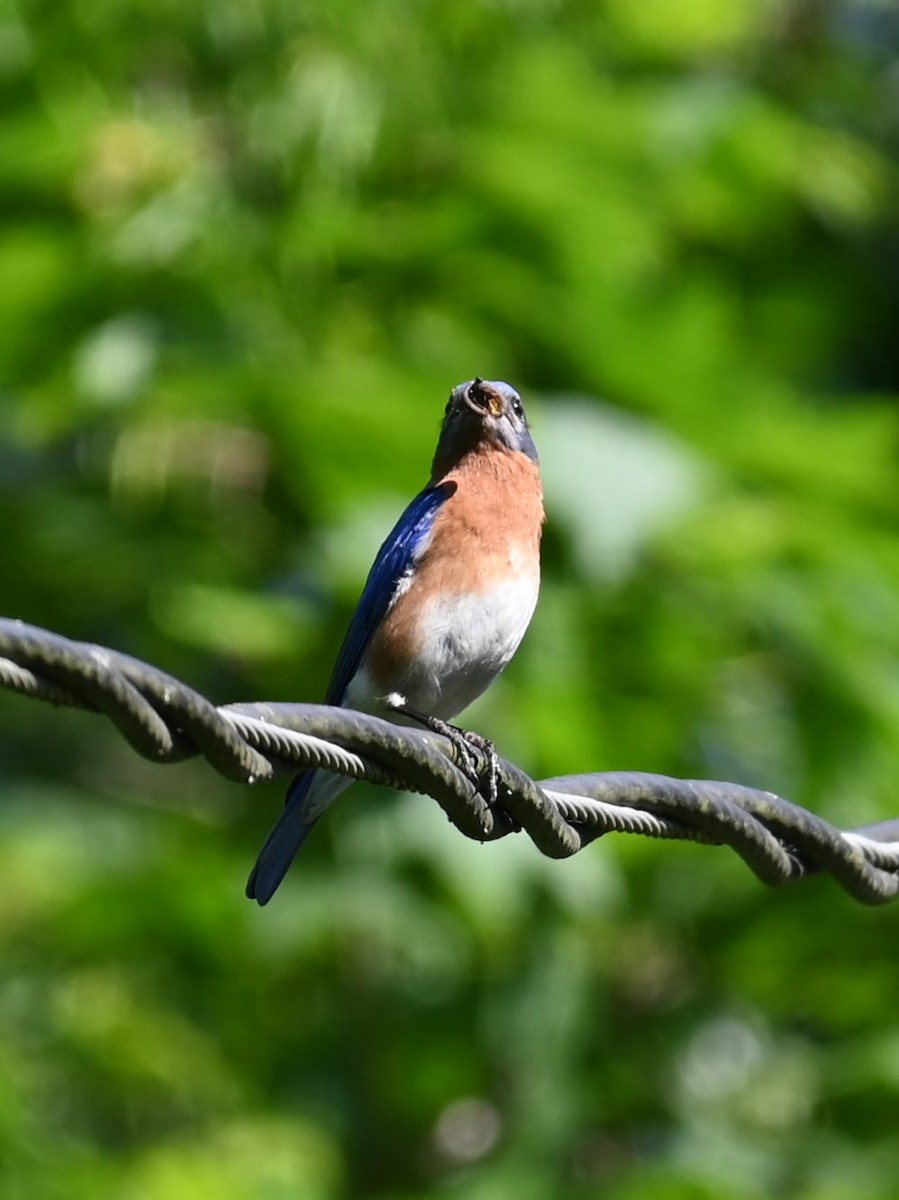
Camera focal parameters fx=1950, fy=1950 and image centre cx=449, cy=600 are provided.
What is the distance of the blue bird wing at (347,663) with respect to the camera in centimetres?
457

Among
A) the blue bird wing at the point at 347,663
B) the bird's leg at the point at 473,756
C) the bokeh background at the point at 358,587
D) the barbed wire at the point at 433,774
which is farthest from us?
the bokeh background at the point at 358,587

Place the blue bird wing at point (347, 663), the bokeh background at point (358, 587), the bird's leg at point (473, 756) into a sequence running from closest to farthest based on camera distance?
the bird's leg at point (473, 756) → the blue bird wing at point (347, 663) → the bokeh background at point (358, 587)

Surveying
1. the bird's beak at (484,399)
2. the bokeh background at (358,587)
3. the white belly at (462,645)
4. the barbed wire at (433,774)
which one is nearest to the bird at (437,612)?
the white belly at (462,645)

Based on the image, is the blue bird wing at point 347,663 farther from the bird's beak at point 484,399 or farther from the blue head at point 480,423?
the bird's beak at point 484,399

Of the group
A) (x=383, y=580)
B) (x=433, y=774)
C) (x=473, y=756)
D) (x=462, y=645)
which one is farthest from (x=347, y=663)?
(x=433, y=774)

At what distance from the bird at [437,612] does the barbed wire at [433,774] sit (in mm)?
1106

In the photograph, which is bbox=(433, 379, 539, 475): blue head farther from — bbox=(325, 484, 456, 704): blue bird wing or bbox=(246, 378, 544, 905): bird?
bbox=(325, 484, 456, 704): blue bird wing

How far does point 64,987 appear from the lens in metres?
7.03

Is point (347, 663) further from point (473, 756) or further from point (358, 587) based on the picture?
point (473, 756)

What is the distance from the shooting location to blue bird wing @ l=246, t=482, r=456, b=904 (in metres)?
4.57

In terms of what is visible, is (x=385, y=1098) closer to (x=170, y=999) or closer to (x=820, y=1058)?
(x=170, y=999)

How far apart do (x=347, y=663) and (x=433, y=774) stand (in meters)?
1.87

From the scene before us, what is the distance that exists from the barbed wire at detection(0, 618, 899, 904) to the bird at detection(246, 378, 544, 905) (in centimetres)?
111

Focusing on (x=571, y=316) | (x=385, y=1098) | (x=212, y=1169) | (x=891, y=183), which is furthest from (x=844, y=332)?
(x=212, y=1169)
